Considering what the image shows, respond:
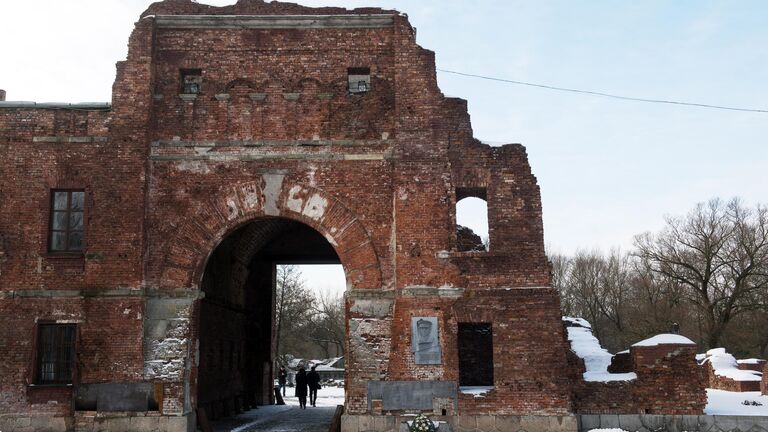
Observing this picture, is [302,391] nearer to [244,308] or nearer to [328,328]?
[244,308]

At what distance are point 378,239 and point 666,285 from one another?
36125 millimetres

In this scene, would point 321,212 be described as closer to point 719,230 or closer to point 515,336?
point 515,336

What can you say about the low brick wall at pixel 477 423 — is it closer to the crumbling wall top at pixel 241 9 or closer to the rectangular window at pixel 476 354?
the rectangular window at pixel 476 354

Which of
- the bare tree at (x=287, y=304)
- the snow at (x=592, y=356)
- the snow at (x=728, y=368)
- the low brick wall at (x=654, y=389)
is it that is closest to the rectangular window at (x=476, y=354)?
the snow at (x=592, y=356)

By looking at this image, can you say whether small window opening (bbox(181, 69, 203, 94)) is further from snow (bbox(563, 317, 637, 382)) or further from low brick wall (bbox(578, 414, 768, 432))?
low brick wall (bbox(578, 414, 768, 432))

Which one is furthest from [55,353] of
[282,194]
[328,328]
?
[328,328]

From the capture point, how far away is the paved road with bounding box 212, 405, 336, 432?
16.5m

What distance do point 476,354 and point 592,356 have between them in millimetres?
2895

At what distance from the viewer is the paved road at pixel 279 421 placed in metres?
16.5

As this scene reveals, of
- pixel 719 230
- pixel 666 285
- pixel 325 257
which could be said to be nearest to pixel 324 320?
pixel 666 285

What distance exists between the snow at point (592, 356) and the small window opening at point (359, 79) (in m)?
7.69

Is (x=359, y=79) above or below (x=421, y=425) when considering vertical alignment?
above

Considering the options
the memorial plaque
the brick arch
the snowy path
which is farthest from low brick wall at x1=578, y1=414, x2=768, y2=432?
the snowy path

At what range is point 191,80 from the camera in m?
15.4
